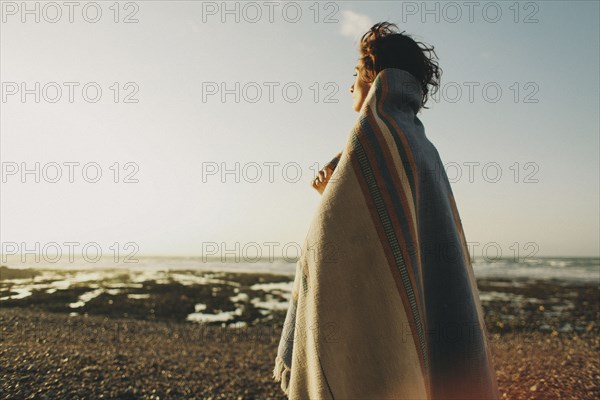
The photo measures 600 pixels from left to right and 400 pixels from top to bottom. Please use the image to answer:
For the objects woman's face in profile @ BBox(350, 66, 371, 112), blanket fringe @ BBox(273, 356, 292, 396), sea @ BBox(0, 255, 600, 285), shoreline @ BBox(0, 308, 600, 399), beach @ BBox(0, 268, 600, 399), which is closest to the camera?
blanket fringe @ BBox(273, 356, 292, 396)

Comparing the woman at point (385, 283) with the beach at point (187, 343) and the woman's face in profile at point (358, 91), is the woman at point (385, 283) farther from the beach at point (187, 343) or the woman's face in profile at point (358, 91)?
the beach at point (187, 343)

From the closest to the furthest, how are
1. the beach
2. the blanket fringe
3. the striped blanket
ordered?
the striped blanket → the blanket fringe → the beach

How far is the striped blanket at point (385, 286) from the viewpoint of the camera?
162 cm

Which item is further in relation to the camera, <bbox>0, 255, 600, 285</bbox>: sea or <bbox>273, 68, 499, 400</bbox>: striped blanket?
<bbox>0, 255, 600, 285</bbox>: sea

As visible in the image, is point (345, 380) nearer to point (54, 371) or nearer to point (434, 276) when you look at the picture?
point (434, 276)

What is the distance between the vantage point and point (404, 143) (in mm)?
1874

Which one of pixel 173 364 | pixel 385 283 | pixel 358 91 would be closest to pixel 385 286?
pixel 385 283

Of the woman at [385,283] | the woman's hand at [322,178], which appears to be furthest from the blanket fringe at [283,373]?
the woman's hand at [322,178]

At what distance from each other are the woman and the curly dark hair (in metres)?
0.12

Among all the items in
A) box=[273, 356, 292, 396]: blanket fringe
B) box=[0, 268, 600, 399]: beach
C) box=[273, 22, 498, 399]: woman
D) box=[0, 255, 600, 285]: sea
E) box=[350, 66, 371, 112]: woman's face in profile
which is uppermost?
box=[350, 66, 371, 112]: woman's face in profile

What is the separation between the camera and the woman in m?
1.62

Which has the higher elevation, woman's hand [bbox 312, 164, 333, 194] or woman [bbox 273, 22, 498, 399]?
woman's hand [bbox 312, 164, 333, 194]

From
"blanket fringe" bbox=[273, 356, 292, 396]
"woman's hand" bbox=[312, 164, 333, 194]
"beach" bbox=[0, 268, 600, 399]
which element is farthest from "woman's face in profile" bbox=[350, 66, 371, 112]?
"beach" bbox=[0, 268, 600, 399]

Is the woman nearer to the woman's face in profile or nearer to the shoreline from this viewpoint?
the woman's face in profile
